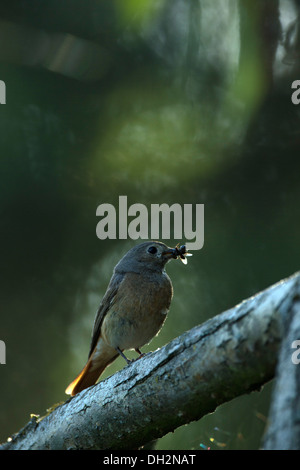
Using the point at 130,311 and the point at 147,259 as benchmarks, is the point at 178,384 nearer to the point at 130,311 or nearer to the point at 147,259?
the point at 130,311

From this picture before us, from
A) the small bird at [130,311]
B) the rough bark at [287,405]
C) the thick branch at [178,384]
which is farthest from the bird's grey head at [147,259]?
the rough bark at [287,405]

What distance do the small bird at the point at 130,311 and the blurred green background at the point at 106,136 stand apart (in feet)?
2.44

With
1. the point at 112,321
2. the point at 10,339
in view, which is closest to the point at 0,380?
the point at 10,339

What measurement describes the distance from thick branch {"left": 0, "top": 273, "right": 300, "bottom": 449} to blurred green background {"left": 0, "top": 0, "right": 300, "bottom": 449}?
2618 millimetres

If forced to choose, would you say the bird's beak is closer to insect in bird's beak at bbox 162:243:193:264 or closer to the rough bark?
insect in bird's beak at bbox 162:243:193:264

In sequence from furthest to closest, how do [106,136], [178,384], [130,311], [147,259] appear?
1. [106,136]
2. [147,259]
3. [130,311]
4. [178,384]

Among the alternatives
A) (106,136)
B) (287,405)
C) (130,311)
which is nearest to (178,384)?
(287,405)

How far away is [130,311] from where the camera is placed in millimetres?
4305

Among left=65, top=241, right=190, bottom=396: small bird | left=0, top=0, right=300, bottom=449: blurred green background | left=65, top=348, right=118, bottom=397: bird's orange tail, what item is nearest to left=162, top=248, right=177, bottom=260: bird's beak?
left=65, top=241, right=190, bottom=396: small bird

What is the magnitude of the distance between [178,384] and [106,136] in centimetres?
387

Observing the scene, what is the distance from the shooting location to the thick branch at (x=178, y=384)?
71.7 inches

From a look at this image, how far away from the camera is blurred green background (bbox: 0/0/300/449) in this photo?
17.7ft

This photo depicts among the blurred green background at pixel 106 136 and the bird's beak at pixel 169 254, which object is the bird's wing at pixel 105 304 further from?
the blurred green background at pixel 106 136

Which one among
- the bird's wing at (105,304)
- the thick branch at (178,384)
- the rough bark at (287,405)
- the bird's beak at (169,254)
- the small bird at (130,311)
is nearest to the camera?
the rough bark at (287,405)
